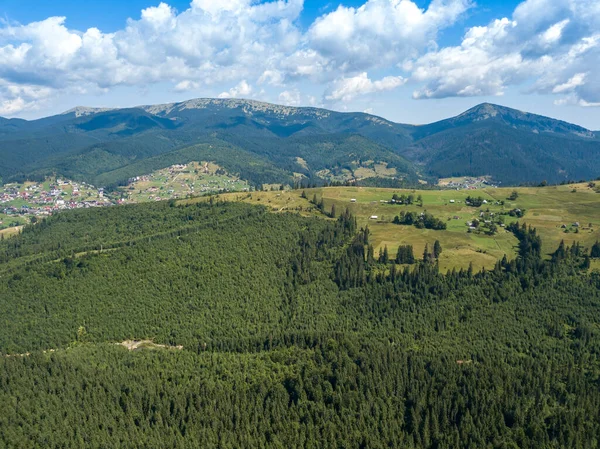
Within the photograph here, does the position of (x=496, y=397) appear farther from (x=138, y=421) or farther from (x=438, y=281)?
(x=138, y=421)

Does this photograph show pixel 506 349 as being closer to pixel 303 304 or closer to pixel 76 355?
pixel 303 304

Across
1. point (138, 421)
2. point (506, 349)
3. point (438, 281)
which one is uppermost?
point (438, 281)

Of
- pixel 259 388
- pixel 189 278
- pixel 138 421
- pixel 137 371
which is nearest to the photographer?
pixel 138 421

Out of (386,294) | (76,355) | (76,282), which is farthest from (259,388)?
(76,282)

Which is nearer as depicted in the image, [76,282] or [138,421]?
[138,421]

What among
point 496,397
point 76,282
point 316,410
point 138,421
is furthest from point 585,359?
point 76,282

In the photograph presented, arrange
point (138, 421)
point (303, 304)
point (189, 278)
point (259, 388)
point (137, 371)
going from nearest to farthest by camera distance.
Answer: point (138, 421) → point (259, 388) → point (137, 371) → point (303, 304) → point (189, 278)

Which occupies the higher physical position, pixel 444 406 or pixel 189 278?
pixel 189 278
